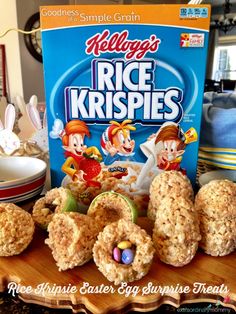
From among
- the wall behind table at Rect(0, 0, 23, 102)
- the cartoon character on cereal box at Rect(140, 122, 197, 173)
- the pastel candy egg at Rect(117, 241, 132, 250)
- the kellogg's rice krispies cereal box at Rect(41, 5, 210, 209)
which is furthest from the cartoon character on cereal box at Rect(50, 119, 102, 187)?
the wall behind table at Rect(0, 0, 23, 102)

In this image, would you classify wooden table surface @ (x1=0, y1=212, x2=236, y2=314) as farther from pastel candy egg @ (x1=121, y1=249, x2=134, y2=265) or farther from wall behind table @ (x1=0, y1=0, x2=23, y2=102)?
wall behind table @ (x1=0, y1=0, x2=23, y2=102)

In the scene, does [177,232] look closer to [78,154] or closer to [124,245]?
[124,245]

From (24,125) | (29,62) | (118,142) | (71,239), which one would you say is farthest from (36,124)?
(29,62)

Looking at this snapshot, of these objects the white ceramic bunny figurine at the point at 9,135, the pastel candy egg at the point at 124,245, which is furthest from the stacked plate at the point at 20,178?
the pastel candy egg at the point at 124,245

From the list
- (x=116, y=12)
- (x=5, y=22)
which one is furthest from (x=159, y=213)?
(x=5, y=22)

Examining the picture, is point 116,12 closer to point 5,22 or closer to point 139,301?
point 139,301
